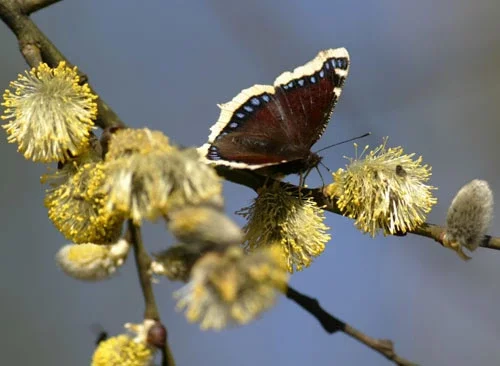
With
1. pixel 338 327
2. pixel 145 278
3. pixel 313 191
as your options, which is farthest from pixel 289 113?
pixel 145 278

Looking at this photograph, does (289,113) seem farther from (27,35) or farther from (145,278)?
(145,278)

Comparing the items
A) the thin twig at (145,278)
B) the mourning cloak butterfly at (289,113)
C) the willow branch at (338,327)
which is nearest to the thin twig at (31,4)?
the mourning cloak butterfly at (289,113)

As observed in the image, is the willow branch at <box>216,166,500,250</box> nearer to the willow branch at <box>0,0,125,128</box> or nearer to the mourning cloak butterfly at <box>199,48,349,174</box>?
the mourning cloak butterfly at <box>199,48,349,174</box>

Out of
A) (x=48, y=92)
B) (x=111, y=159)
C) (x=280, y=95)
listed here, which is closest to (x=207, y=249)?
(x=111, y=159)

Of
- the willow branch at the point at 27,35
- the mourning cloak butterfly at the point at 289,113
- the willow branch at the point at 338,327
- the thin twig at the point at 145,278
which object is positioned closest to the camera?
the thin twig at the point at 145,278

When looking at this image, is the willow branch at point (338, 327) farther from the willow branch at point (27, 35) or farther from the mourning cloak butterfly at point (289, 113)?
the willow branch at point (27, 35)

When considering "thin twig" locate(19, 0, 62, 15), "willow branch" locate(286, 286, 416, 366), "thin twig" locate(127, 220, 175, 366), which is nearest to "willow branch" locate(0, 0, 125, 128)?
"thin twig" locate(19, 0, 62, 15)
